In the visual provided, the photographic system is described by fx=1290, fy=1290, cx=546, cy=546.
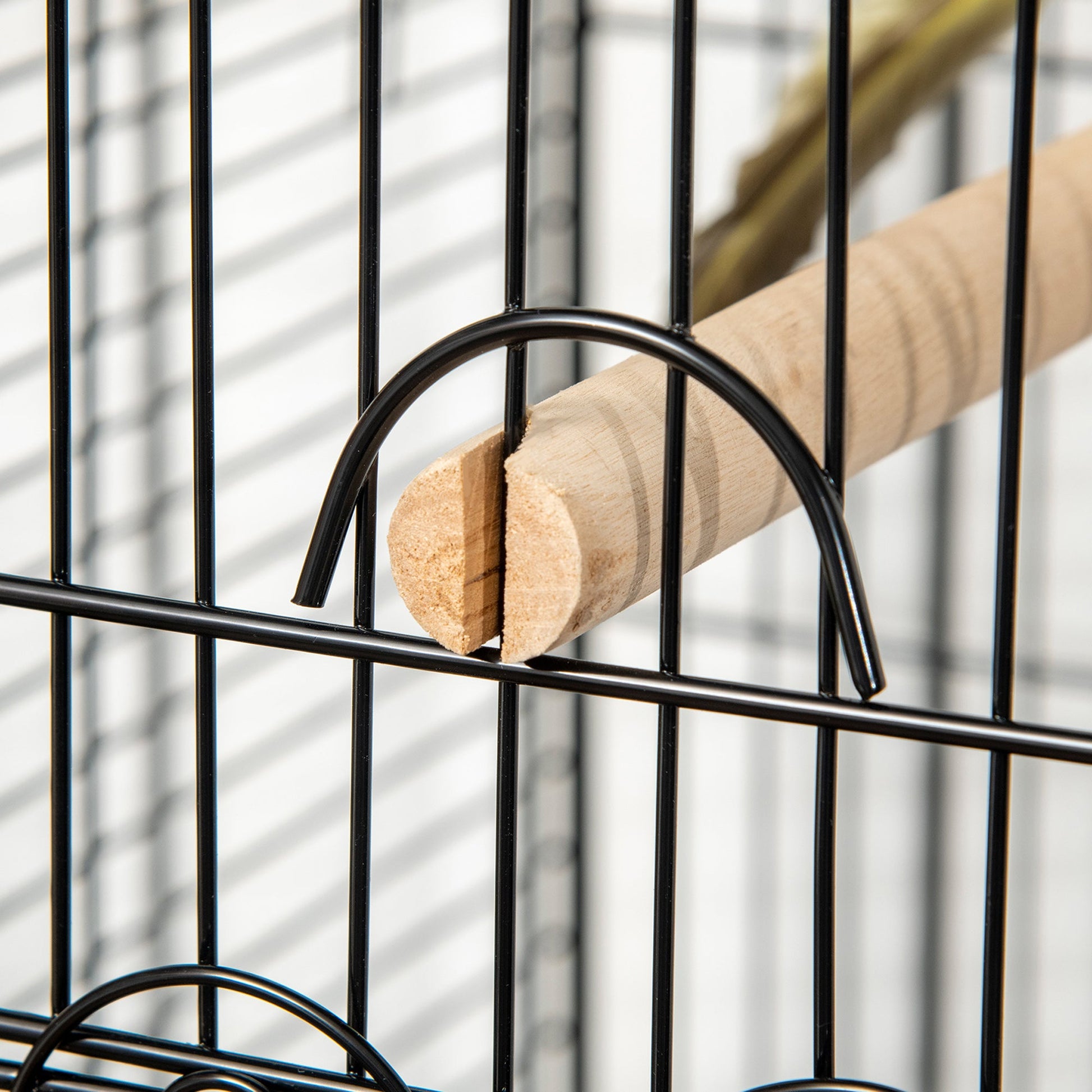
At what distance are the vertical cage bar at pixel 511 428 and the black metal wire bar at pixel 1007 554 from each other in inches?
2.6

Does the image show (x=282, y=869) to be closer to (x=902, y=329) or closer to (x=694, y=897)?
(x=694, y=897)

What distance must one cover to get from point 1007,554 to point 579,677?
6cm

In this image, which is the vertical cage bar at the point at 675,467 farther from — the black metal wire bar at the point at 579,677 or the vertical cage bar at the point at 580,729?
the vertical cage bar at the point at 580,729

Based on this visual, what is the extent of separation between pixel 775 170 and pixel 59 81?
0.24m

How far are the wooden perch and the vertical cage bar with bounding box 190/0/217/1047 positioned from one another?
4cm


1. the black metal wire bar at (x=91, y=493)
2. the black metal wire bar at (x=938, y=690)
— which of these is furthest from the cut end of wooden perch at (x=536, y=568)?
the black metal wire bar at (x=91, y=493)

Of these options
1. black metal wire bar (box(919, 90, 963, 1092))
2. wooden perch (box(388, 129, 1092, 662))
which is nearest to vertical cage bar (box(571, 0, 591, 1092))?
black metal wire bar (box(919, 90, 963, 1092))

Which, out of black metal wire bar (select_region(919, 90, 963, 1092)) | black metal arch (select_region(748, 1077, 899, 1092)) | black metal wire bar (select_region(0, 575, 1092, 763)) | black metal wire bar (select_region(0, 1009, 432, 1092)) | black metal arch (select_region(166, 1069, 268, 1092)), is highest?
black metal wire bar (select_region(919, 90, 963, 1092))

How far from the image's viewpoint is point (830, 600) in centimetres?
17

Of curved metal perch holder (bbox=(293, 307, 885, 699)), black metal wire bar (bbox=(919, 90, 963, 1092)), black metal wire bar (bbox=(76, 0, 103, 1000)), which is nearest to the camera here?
curved metal perch holder (bbox=(293, 307, 885, 699))

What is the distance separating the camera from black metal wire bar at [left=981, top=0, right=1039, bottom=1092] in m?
0.17

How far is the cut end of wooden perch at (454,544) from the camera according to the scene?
18 centimetres

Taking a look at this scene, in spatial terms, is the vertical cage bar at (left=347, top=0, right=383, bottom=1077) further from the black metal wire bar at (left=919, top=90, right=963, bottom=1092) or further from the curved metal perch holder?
the black metal wire bar at (left=919, top=90, right=963, bottom=1092)

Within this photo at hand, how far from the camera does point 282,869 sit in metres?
0.96
